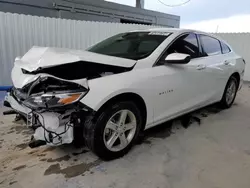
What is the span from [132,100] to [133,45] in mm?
952

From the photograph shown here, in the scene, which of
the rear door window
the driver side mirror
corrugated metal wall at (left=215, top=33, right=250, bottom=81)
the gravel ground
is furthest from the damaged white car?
corrugated metal wall at (left=215, top=33, right=250, bottom=81)

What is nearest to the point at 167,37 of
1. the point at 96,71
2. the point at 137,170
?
the point at 96,71

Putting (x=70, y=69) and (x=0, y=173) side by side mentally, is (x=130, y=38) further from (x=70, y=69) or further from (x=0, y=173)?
(x=0, y=173)

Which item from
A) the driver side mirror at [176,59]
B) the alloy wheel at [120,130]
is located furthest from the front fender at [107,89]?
the driver side mirror at [176,59]

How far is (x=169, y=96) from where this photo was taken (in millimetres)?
2998

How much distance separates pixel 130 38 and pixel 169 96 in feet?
3.66

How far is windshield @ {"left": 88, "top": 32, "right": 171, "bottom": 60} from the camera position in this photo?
2951 mm

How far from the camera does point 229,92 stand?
456 centimetres

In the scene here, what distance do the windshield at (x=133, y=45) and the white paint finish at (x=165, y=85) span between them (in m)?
0.11

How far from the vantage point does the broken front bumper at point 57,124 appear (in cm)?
229

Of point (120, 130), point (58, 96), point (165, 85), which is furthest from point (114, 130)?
point (165, 85)

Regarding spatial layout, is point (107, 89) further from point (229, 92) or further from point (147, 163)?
point (229, 92)

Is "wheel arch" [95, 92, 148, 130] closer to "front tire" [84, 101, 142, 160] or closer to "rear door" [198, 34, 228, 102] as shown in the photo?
"front tire" [84, 101, 142, 160]

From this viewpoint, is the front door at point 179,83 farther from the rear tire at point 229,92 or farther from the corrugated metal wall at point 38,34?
the corrugated metal wall at point 38,34
